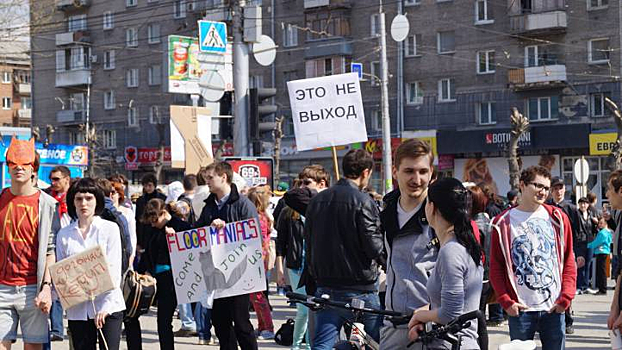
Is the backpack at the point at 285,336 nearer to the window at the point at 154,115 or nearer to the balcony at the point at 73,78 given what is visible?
the window at the point at 154,115

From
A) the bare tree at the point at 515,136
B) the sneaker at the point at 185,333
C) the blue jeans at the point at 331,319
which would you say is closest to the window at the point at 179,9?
the bare tree at the point at 515,136

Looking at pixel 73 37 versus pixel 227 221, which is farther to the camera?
pixel 73 37

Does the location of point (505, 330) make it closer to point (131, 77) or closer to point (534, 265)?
point (534, 265)

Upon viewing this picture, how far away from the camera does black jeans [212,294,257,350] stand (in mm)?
9143

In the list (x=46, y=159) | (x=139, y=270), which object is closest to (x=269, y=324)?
(x=139, y=270)

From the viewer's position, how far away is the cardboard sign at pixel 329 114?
11.5 m

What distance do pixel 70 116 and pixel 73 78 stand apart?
2382 mm

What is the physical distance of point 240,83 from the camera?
18.1m

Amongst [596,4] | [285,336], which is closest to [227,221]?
[285,336]

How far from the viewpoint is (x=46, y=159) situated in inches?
1298

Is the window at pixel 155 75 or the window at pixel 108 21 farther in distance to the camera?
the window at pixel 108 21

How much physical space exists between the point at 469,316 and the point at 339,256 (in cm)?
278

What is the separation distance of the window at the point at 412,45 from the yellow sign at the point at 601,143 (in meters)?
9.58

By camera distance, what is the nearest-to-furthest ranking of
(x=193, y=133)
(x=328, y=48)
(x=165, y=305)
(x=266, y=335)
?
(x=165, y=305)
(x=266, y=335)
(x=193, y=133)
(x=328, y=48)
